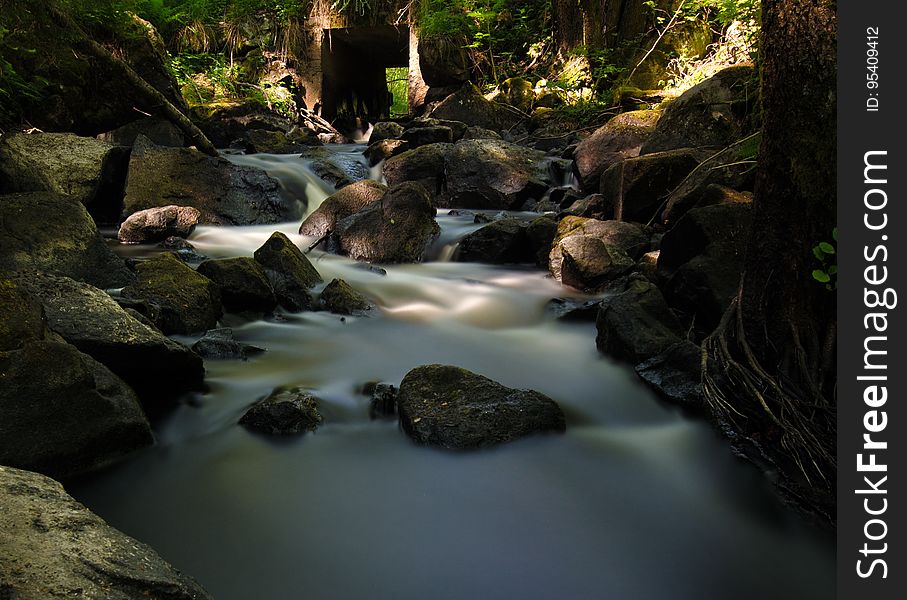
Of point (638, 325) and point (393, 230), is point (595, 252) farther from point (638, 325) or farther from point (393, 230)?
point (393, 230)

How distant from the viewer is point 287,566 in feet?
7.14

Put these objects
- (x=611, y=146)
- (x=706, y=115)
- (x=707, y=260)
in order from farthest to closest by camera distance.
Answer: (x=611, y=146) < (x=706, y=115) < (x=707, y=260)

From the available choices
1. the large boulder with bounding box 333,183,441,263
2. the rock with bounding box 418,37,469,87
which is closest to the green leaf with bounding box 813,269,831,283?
the large boulder with bounding box 333,183,441,263

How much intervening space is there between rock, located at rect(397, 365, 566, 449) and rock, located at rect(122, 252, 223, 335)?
186 centimetres

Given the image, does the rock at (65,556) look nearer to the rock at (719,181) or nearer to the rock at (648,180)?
the rock at (719,181)

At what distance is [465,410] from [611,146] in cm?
629

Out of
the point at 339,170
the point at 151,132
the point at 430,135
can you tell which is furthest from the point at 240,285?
the point at 430,135

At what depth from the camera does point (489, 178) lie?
9.00 meters

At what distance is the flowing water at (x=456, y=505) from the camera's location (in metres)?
2.18

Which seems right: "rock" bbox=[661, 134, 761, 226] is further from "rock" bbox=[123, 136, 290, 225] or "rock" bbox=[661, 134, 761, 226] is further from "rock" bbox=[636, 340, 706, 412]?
"rock" bbox=[123, 136, 290, 225]

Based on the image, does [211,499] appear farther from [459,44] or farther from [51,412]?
[459,44]

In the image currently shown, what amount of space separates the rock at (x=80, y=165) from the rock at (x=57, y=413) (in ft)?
14.6

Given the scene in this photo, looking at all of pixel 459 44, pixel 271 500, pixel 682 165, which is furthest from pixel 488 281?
pixel 459 44
